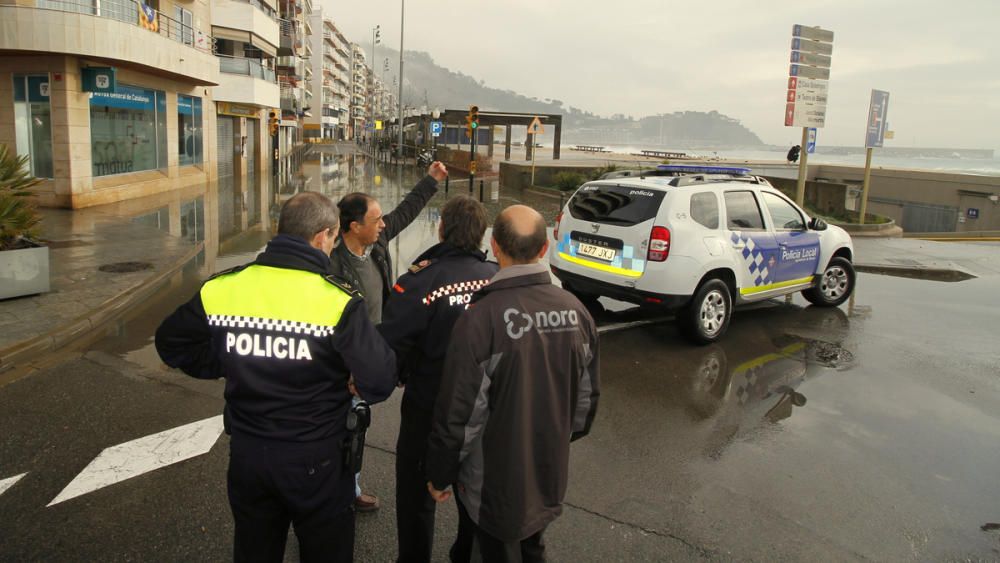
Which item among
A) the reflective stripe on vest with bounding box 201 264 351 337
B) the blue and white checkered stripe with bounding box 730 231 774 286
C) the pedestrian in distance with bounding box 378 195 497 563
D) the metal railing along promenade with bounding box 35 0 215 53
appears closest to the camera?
the reflective stripe on vest with bounding box 201 264 351 337

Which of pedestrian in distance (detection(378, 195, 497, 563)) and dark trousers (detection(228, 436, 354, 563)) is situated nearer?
dark trousers (detection(228, 436, 354, 563))

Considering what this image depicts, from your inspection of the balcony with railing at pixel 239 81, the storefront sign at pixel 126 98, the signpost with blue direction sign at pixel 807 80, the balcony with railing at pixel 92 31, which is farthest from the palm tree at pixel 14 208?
the balcony with railing at pixel 239 81

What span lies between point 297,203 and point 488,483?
4.06 ft

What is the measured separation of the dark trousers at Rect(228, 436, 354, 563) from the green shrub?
78.6ft

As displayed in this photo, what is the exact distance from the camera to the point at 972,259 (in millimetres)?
14422

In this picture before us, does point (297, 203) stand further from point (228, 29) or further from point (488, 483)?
point (228, 29)

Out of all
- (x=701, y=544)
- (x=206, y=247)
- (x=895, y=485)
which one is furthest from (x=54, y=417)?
(x=206, y=247)

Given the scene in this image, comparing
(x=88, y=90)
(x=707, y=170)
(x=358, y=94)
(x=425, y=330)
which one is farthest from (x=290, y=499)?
(x=358, y=94)

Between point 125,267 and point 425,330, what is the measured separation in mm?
9025

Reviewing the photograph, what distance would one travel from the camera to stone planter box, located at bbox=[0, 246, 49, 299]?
25.4 ft

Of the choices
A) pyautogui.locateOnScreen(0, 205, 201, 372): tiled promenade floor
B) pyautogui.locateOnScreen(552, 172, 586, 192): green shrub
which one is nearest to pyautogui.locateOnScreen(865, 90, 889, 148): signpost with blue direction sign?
pyautogui.locateOnScreen(552, 172, 586, 192): green shrub

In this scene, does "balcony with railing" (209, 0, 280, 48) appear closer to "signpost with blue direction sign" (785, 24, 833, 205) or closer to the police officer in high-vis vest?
"signpost with blue direction sign" (785, 24, 833, 205)

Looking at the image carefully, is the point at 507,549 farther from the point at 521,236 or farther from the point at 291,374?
the point at 521,236

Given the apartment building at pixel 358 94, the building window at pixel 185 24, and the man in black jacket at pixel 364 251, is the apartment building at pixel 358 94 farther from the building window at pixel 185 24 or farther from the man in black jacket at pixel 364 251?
the man in black jacket at pixel 364 251
